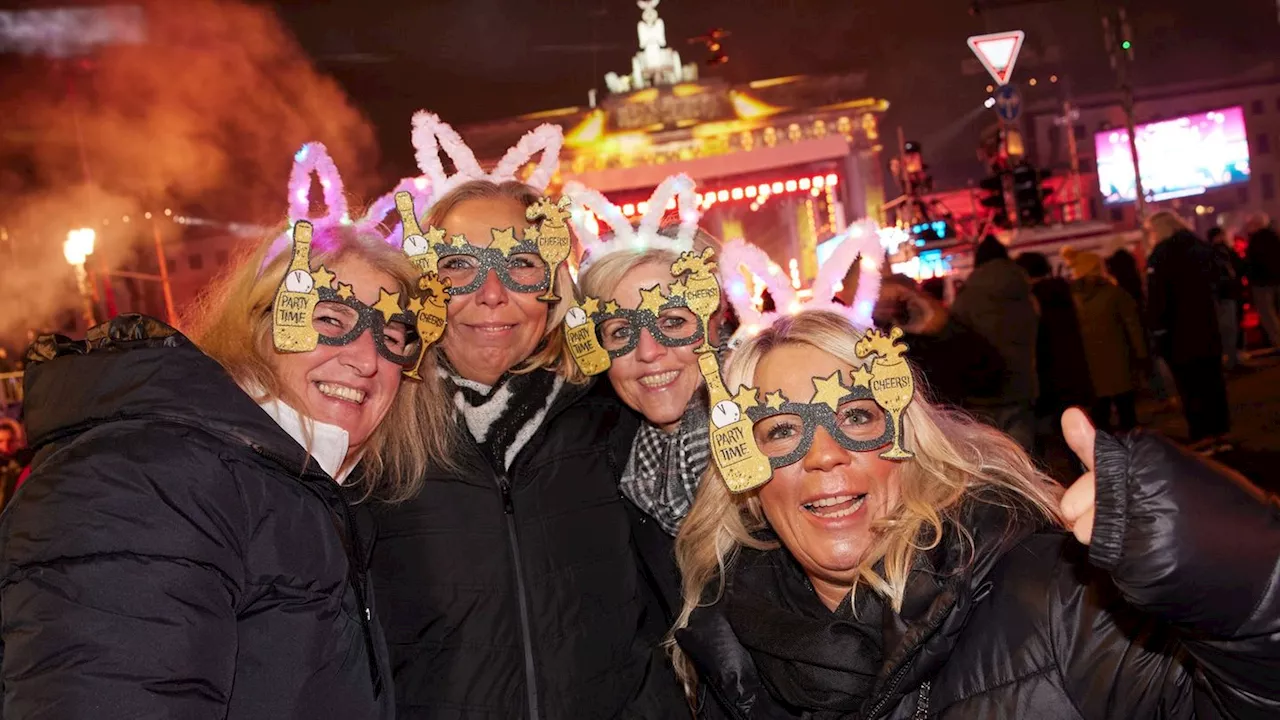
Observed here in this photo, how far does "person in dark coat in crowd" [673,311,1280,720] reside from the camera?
4.78ft

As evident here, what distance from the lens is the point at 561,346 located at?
332 centimetres

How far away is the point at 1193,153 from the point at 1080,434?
2926cm

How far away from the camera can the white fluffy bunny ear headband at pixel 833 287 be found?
2564 millimetres

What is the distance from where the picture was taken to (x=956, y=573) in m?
2.03

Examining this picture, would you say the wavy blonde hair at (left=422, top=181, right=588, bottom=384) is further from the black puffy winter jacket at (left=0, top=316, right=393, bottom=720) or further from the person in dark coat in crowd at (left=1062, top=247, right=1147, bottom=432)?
the person in dark coat in crowd at (left=1062, top=247, right=1147, bottom=432)

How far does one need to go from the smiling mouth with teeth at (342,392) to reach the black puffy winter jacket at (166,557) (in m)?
0.38

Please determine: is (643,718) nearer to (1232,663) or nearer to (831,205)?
(1232,663)

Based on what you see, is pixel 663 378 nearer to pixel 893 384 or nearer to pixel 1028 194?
pixel 893 384

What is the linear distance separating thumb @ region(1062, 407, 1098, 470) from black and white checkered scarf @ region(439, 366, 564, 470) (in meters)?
1.65

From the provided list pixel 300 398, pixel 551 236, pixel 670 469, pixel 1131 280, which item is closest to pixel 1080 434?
pixel 670 469

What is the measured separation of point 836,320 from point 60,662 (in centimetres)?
173

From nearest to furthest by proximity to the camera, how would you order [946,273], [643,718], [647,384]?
[643,718] < [647,384] < [946,273]

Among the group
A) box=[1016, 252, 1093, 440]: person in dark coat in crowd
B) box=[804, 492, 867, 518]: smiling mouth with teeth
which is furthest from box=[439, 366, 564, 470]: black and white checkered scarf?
box=[1016, 252, 1093, 440]: person in dark coat in crowd

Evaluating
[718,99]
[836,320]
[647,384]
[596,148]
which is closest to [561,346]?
[647,384]
